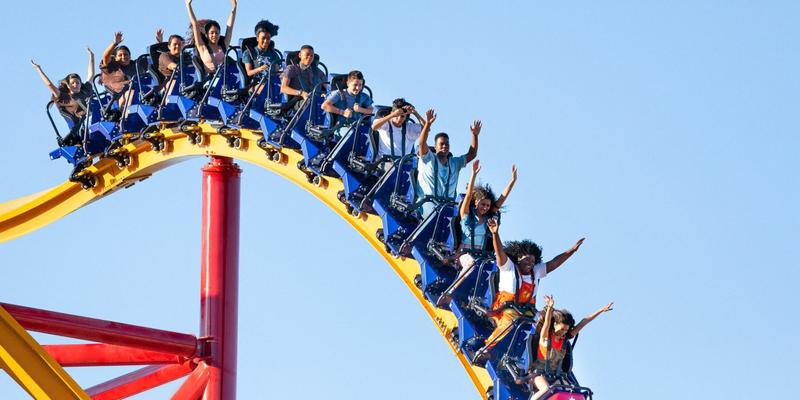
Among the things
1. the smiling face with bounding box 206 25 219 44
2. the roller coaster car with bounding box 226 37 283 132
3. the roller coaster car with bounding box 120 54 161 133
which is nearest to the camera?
the roller coaster car with bounding box 226 37 283 132

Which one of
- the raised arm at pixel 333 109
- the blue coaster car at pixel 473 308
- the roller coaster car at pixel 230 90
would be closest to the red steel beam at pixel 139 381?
the roller coaster car at pixel 230 90

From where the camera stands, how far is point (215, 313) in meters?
14.3

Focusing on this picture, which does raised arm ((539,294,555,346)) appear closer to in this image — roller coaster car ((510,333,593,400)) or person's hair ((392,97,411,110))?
roller coaster car ((510,333,593,400))

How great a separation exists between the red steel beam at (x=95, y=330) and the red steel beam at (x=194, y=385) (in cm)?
23

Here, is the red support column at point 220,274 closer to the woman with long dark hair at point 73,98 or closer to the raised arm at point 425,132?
the woman with long dark hair at point 73,98

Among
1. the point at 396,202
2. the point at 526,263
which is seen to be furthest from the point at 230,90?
the point at 526,263

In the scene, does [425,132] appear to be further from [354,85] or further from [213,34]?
[213,34]

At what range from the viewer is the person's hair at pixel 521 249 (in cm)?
1191

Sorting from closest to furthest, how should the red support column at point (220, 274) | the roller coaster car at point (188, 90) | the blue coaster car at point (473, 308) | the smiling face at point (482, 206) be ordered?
the blue coaster car at point (473, 308), the smiling face at point (482, 206), the roller coaster car at point (188, 90), the red support column at point (220, 274)

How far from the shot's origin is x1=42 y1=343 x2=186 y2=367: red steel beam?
46.1 ft

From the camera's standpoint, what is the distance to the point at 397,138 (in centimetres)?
1277

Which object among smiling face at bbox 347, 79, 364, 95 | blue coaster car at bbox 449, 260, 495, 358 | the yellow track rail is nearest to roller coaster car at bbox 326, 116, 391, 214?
the yellow track rail

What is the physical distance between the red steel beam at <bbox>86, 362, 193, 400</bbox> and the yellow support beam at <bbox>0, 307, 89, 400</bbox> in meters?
2.05

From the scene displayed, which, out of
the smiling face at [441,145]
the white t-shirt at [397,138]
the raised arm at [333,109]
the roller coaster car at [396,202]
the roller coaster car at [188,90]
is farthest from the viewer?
the roller coaster car at [188,90]
